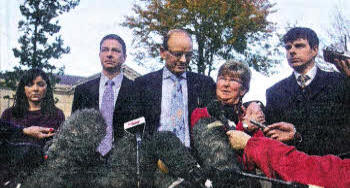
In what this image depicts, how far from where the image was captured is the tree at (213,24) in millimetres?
3908

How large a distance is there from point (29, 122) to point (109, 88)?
1.62ft

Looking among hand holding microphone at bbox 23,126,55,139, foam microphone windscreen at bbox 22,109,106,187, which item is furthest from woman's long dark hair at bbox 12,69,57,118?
foam microphone windscreen at bbox 22,109,106,187

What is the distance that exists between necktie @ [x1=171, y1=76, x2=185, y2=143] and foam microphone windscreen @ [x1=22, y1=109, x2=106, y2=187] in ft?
1.27

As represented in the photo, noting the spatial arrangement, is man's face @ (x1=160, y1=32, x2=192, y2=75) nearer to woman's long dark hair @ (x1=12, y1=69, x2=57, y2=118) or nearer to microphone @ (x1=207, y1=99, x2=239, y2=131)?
microphone @ (x1=207, y1=99, x2=239, y2=131)

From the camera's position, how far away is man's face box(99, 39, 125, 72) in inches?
84.0

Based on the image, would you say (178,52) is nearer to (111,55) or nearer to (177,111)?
(177,111)

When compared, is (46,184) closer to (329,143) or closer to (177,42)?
(177,42)

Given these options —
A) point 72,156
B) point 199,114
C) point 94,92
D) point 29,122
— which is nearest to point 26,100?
point 29,122

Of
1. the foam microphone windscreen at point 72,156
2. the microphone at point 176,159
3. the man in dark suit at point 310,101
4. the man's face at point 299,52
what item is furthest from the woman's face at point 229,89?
Result: the foam microphone windscreen at point 72,156

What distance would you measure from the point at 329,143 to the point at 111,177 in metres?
1.04

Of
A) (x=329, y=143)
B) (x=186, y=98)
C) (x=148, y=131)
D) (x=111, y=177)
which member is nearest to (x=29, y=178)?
(x=111, y=177)

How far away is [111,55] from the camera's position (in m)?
2.14

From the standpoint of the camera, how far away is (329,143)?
5.50ft

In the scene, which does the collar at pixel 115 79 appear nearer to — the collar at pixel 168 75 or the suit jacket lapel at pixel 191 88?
the collar at pixel 168 75
